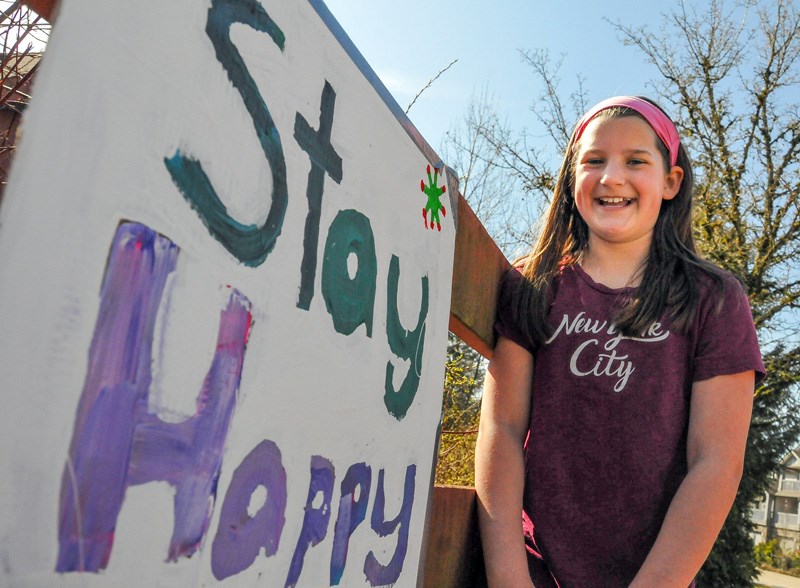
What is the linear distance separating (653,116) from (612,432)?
0.67 m

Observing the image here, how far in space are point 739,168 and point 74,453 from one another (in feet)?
35.6

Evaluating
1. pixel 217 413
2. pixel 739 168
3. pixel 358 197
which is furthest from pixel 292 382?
pixel 739 168

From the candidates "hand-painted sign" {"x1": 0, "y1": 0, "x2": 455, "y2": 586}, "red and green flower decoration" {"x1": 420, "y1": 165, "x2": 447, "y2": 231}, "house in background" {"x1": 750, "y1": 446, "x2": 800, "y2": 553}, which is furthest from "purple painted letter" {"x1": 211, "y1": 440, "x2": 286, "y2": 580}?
"house in background" {"x1": 750, "y1": 446, "x2": 800, "y2": 553}

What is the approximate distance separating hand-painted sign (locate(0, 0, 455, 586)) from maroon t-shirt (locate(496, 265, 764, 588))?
20.4 inches

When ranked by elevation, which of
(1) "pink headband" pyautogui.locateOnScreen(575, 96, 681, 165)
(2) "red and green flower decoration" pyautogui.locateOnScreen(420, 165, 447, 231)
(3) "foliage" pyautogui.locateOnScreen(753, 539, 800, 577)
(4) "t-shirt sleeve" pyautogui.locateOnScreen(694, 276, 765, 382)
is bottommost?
(3) "foliage" pyautogui.locateOnScreen(753, 539, 800, 577)

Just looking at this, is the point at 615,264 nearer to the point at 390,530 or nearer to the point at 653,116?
the point at 653,116

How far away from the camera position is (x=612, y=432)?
139cm

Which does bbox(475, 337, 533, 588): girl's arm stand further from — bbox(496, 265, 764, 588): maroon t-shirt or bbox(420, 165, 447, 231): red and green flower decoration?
bbox(420, 165, 447, 231): red and green flower decoration

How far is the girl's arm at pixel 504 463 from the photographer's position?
1.38 m

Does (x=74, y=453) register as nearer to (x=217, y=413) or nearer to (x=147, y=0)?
(x=217, y=413)

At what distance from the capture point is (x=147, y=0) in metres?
0.51

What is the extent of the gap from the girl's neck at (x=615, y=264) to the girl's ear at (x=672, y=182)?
15cm

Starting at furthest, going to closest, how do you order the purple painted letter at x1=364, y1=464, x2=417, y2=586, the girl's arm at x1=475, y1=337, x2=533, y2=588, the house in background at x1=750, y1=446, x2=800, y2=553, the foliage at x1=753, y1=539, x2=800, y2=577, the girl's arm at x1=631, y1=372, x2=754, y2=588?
the house in background at x1=750, y1=446, x2=800, y2=553 → the foliage at x1=753, y1=539, x2=800, y2=577 → the girl's arm at x1=475, y1=337, x2=533, y2=588 → the girl's arm at x1=631, y1=372, x2=754, y2=588 → the purple painted letter at x1=364, y1=464, x2=417, y2=586

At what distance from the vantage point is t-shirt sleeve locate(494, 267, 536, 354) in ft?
5.03
